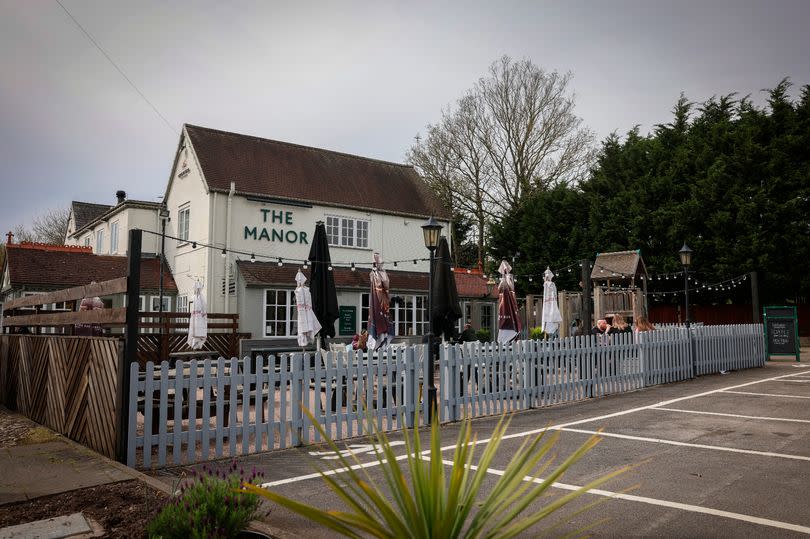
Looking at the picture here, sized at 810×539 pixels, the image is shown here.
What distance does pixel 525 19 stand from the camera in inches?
422

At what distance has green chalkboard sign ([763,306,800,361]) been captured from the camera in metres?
19.5

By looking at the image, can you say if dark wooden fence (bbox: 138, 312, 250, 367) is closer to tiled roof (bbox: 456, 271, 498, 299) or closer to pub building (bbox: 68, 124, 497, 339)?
pub building (bbox: 68, 124, 497, 339)

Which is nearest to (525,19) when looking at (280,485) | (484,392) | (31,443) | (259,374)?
(484,392)

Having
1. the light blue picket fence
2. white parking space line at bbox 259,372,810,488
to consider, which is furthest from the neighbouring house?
white parking space line at bbox 259,372,810,488

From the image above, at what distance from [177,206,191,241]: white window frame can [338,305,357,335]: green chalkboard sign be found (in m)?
7.19

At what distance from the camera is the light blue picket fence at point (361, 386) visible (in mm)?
6598

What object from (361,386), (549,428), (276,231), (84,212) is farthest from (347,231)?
(84,212)

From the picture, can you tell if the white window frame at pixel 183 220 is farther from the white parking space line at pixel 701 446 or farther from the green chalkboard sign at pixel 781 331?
the green chalkboard sign at pixel 781 331

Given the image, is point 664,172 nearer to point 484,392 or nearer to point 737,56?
point 737,56

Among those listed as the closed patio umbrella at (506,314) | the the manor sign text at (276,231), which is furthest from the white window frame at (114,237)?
the closed patio umbrella at (506,314)

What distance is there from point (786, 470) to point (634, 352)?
23.3 feet

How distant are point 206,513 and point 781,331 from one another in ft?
71.1

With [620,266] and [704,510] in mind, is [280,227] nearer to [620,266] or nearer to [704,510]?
[620,266]

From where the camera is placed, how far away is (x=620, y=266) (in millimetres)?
24250
